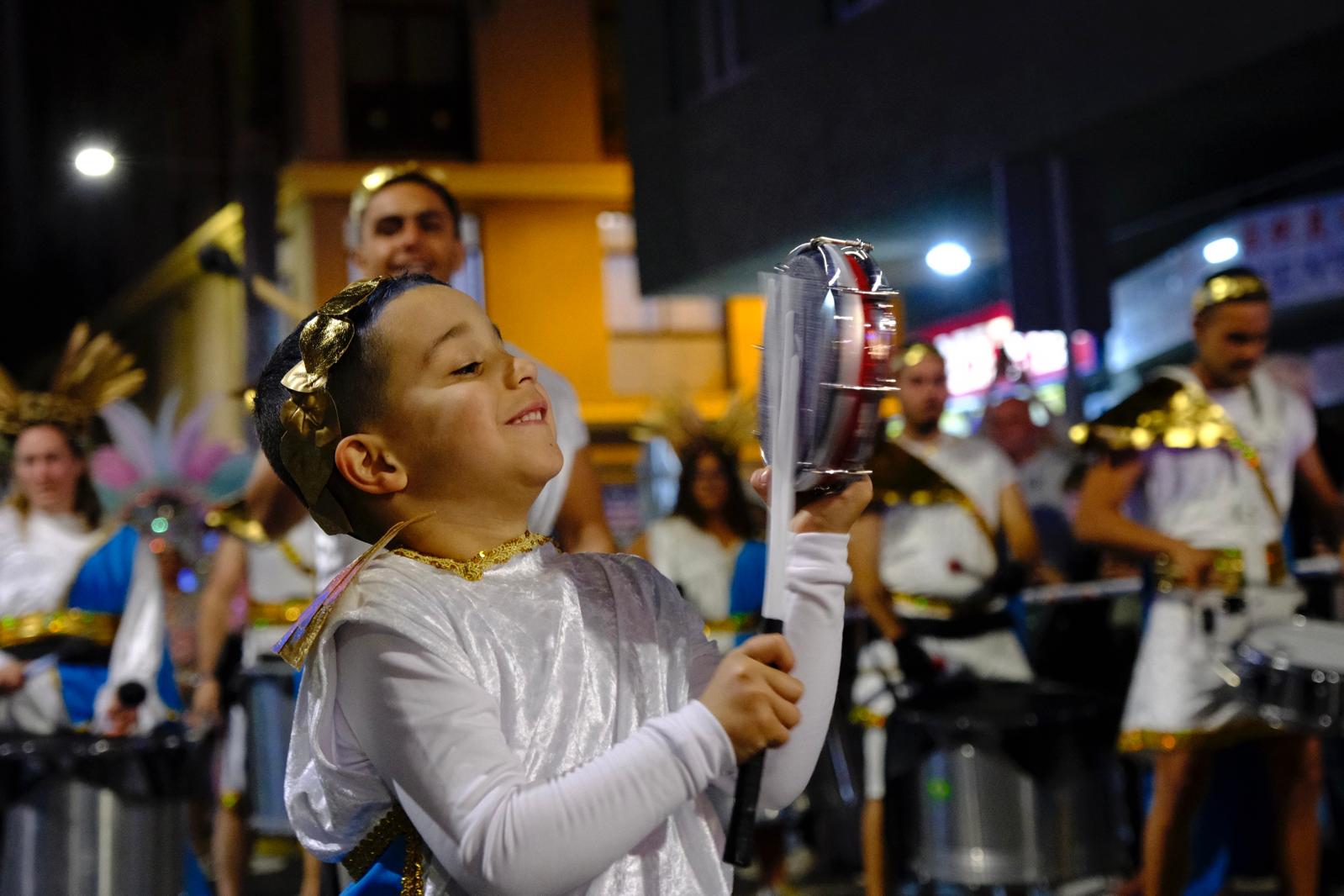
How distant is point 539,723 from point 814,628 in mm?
316

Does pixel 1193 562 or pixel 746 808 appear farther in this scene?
pixel 1193 562

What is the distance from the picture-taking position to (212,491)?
789cm

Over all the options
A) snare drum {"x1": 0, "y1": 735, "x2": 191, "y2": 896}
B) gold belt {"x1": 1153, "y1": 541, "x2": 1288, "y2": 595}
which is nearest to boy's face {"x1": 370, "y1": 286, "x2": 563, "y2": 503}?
snare drum {"x1": 0, "y1": 735, "x2": 191, "y2": 896}

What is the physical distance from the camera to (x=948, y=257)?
1199cm

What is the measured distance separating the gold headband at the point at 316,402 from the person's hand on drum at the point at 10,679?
3.32m

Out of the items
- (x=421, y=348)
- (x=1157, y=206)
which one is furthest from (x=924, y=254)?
(x=421, y=348)

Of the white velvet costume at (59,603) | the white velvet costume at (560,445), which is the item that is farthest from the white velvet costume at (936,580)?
the white velvet costume at (560,445)

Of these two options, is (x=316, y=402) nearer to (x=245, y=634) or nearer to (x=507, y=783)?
(x=507, y=783)

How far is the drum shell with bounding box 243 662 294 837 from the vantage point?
6.80m

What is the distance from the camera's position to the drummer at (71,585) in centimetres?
470

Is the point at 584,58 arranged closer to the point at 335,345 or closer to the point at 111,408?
the point at 111,408

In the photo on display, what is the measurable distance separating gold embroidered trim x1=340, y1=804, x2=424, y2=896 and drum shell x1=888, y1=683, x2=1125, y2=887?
3.47m

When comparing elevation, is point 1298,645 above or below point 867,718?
above

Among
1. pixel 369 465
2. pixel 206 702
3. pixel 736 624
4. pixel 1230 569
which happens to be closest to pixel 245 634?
pixel 206 702
